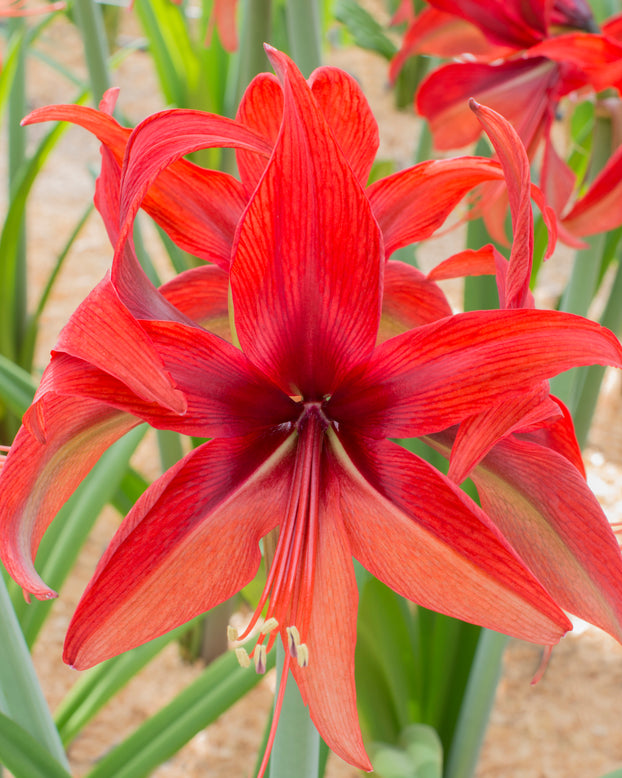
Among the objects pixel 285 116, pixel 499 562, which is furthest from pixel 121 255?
pixel 499 562

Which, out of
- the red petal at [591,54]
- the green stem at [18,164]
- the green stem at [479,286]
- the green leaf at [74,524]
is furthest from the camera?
the green stem at [18,164]

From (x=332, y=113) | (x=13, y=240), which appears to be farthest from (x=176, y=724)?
(x=13, y=240)

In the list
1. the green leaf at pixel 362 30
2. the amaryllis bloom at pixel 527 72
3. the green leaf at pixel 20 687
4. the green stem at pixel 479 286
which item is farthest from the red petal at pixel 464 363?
the green leaf at pixel 362 30

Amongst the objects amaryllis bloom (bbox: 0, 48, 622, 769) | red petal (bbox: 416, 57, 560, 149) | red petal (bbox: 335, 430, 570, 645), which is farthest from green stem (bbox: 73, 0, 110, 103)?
red petal (bbox: 335, 430, 570, 645)

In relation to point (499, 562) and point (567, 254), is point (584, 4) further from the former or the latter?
point (567, 254)

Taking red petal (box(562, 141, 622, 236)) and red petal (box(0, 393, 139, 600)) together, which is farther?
red petal (box(562, 141, 622, 236))

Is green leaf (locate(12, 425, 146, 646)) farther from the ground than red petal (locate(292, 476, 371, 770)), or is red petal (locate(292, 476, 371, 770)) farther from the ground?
red petal (locate(292, 476, 371, 770))

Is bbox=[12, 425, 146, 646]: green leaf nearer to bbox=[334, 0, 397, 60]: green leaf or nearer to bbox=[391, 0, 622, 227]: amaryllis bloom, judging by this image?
bbox=[391, 0, 622, 227]: amaryllis bloom

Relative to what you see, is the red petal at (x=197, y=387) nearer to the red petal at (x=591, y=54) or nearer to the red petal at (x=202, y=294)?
the red petal at (x=202, y=294)
